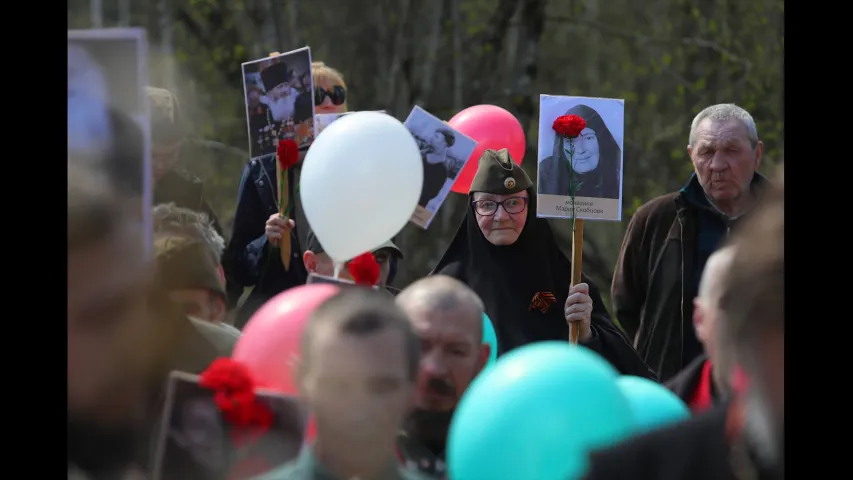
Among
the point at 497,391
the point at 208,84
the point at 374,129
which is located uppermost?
the point at 208,84

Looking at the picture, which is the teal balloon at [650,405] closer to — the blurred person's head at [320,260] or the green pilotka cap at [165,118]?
the blurred person's head at [320,260]

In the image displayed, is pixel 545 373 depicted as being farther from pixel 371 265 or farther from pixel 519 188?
pixel 519 188

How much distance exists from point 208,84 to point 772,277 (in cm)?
952

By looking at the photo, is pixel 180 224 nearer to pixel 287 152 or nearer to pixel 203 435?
pixel 203 435

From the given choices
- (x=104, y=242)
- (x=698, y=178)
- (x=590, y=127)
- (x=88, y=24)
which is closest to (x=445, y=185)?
(x=590, y=127)

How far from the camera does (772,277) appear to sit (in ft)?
A: 8.85

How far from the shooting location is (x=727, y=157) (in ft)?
17.5

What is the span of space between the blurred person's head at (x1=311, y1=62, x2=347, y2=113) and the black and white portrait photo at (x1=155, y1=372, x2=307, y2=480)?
262 centimetres

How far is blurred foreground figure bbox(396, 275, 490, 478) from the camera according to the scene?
3387 millimetres

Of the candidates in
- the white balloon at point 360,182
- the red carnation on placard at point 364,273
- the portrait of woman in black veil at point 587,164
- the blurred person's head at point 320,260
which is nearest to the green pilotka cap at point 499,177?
the portrait of woman in black veil at point 587,164

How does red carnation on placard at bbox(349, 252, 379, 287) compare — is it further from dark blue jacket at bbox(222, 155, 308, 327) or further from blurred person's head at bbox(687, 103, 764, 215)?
blurred person's head at bbox(687, 103, 764, 215)

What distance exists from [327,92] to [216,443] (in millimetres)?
2741

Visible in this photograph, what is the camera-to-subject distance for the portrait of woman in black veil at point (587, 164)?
192 inches

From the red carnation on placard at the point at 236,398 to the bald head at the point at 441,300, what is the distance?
0.59 meters
